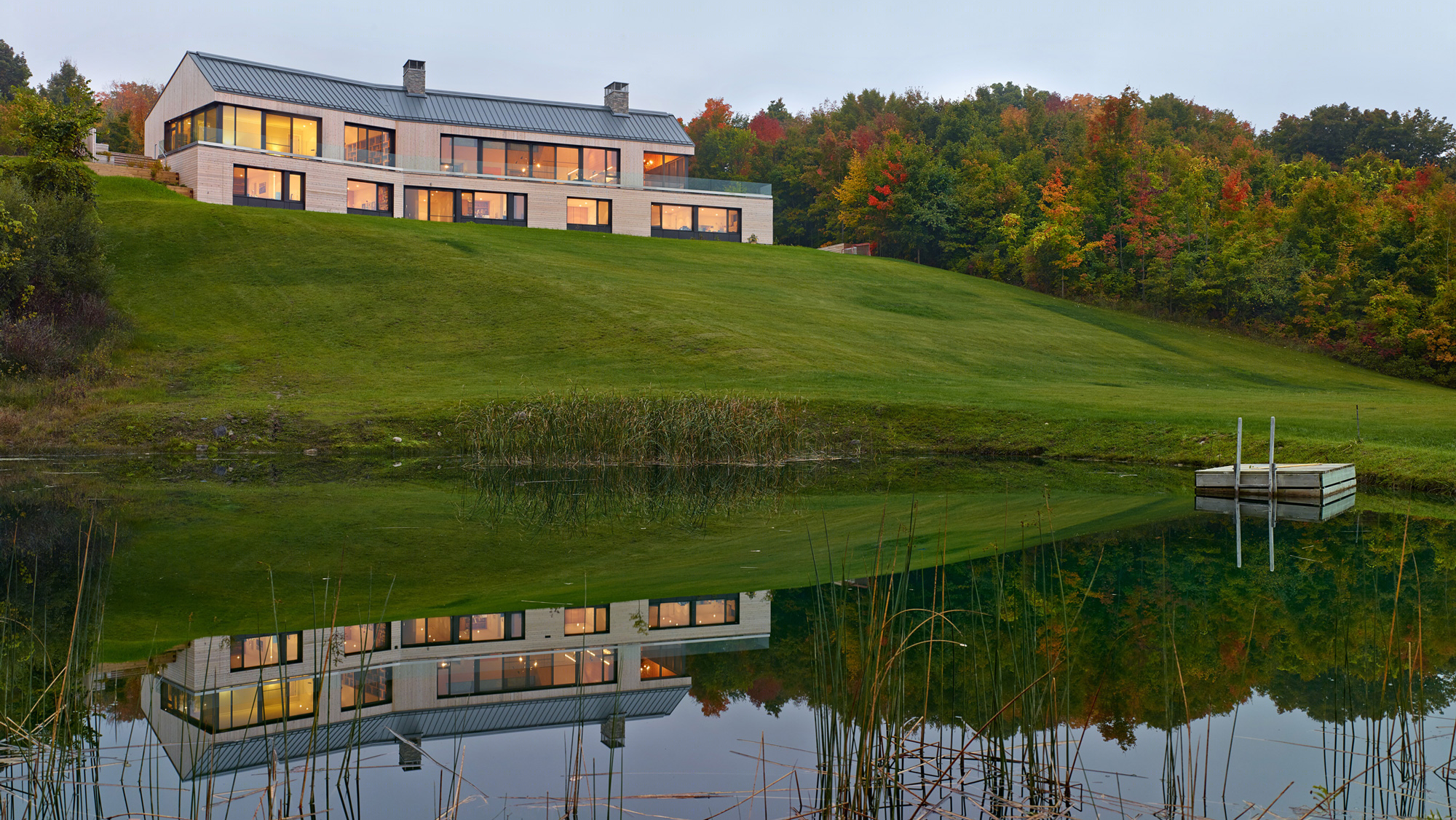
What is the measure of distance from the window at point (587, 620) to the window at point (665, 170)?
4383 cm

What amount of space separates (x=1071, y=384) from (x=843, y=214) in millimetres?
31576

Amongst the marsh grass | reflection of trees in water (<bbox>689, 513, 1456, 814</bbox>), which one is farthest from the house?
reflection of trees in water (<bbox>689, 513, 1456, 814</bbox>)

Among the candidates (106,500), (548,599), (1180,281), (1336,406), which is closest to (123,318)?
(106,500)

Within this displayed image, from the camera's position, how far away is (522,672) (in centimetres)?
686

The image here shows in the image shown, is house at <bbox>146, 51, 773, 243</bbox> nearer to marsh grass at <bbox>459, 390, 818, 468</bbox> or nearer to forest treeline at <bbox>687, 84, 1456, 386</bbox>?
forest treeline at <bbox>687, 84, 1456, 386</bbox>

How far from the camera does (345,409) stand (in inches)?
878

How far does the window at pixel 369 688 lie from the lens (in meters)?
6.16

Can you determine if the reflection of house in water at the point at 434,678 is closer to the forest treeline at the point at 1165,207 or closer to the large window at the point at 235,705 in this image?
the large window at the point at 235,705

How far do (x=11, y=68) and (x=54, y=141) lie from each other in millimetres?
71311

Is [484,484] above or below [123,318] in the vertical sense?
below

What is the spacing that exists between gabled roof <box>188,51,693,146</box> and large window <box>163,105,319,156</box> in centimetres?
75

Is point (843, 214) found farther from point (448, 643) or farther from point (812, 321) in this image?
point (448, 643)

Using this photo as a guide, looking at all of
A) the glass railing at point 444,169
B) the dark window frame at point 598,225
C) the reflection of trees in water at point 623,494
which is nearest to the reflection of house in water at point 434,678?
the reflection of trees in water at point 623,494

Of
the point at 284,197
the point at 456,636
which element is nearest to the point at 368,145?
the point at 284,197
